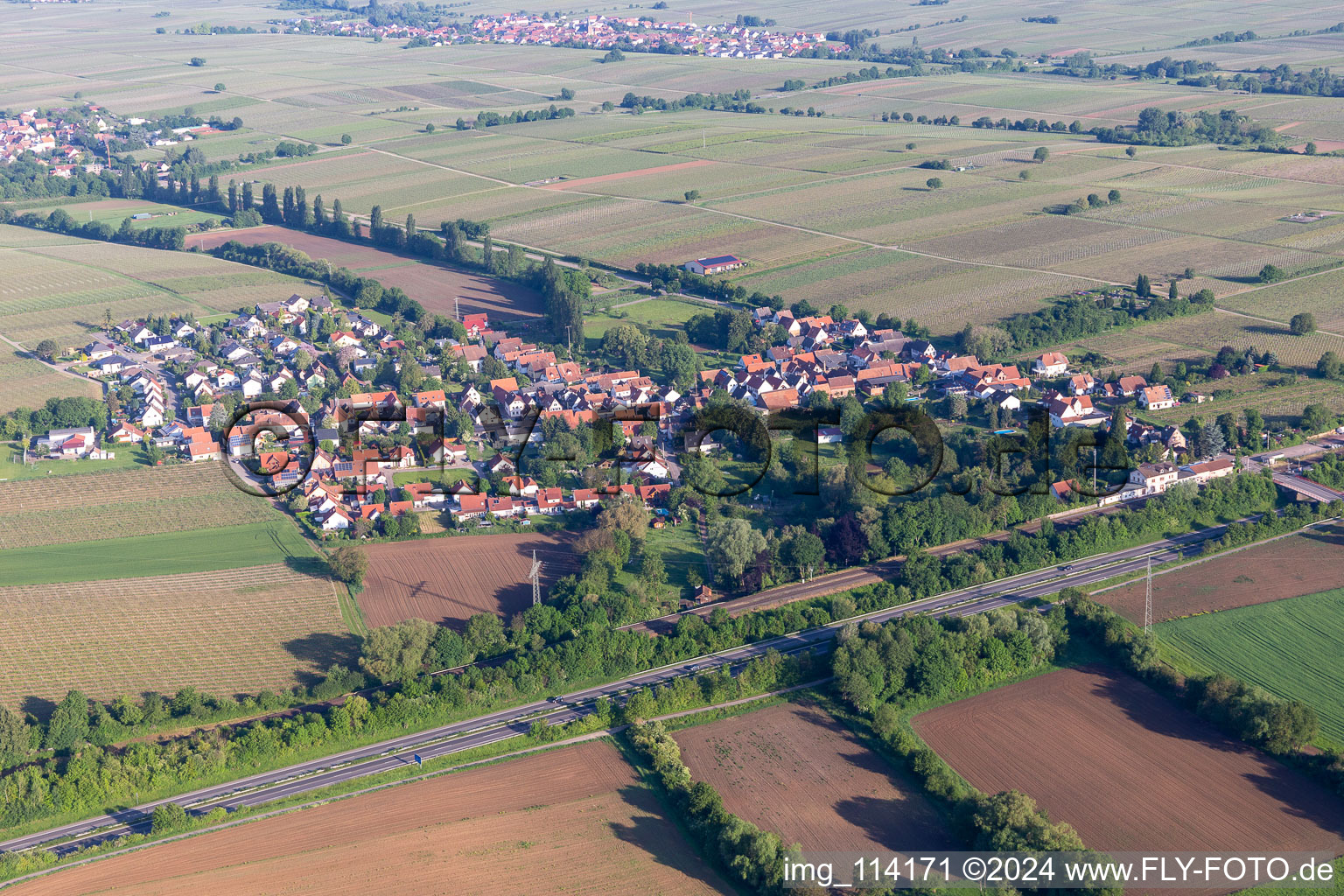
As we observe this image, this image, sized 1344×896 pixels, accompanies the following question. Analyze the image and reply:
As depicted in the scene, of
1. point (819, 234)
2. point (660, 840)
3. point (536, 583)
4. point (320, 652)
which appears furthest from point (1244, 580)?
point (819, 234)

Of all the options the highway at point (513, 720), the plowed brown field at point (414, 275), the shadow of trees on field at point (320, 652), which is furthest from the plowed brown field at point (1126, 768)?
the plowed brown field at point (414, 275)

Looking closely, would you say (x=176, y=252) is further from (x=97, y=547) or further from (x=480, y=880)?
(x=480, y=880)

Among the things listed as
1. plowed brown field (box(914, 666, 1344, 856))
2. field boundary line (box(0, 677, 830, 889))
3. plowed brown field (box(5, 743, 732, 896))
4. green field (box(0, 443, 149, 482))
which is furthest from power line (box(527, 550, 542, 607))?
green field (box(0, 443, 149, 482))

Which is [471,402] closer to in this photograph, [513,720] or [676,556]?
[676,556]

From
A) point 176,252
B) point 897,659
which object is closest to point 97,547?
point 897,659

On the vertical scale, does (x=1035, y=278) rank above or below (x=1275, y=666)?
above

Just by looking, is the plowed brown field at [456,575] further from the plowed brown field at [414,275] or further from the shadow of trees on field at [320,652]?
the plowed brown field at [414,275]

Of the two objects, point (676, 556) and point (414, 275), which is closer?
point (676, 556)

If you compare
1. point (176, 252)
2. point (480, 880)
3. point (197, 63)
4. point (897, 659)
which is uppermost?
point (197, 63)
